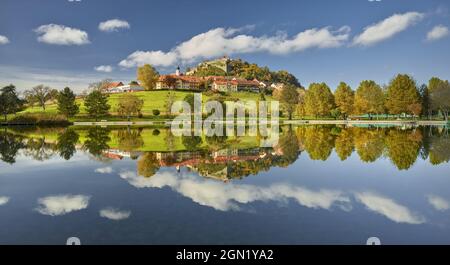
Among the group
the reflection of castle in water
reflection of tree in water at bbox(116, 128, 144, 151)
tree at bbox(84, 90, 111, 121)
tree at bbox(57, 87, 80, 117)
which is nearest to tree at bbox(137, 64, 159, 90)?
tree at bbox(84, 90, 111, 121)

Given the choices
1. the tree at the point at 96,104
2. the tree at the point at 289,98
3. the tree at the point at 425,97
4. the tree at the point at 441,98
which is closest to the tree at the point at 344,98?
the tree at the point at 289,98

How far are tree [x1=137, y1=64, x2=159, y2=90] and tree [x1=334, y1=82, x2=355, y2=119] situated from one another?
50.0 metres

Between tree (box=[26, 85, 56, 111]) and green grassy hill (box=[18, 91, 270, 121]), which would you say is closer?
green grassy hill (box=[18, 91, 270, 121])

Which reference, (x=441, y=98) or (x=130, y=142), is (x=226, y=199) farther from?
(x=441, y=98)

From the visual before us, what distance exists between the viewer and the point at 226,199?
33.7 feet

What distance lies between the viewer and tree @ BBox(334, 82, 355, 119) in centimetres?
7175

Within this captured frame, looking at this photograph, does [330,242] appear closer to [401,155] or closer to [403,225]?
[403,225]

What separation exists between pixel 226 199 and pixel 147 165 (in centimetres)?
711

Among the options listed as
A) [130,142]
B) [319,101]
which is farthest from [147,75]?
[130,142]

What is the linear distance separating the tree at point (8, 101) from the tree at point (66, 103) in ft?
25.5

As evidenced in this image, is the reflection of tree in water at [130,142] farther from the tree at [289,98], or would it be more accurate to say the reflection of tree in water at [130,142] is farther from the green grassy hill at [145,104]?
the tree at [289,98]

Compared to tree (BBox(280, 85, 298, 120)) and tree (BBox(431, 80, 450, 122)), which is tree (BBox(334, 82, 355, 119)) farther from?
tree (BBox(431, 80, 450, 122))

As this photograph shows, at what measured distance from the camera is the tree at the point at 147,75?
98000mm
